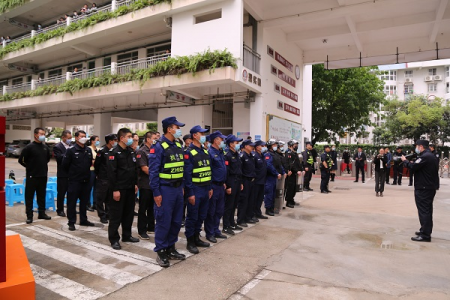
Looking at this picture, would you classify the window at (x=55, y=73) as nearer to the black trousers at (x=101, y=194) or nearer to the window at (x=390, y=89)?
the black trousers at (x=101, y=194)

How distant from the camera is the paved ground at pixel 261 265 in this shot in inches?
138

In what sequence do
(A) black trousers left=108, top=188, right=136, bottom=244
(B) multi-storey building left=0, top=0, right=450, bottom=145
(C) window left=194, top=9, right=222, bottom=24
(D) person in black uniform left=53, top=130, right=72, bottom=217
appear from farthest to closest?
(C) window left=194, top=9, right=222, bottom=24, (B) multi-storey building left=0, top=0, right=450, bottom=145, (D) person in black uniform left=53, top=130, right=72, bottom=217, (A) black trousers left=108, top=188, right=136, bottom=244

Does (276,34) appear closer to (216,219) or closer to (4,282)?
(216,219)

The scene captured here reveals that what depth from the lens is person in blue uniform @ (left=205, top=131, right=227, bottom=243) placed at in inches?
211

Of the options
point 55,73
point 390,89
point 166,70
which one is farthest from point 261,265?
point 390,89

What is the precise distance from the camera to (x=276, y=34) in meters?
14.7

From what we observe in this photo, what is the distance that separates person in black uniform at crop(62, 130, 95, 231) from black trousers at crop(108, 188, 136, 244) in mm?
1361

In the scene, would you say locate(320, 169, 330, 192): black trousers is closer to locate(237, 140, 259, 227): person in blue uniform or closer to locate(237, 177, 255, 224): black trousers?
locate(237, 140, 259, 227): person in blue uniform

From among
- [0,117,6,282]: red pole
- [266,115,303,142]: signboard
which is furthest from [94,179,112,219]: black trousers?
[266,115,303,142]: signboard

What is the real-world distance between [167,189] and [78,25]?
16.7 meters

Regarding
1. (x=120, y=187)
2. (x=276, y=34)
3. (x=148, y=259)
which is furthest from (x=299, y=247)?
(x=276, y=34)

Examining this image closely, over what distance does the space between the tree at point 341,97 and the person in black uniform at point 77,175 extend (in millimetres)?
18755

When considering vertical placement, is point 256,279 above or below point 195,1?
below

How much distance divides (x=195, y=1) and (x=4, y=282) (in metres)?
12.2
